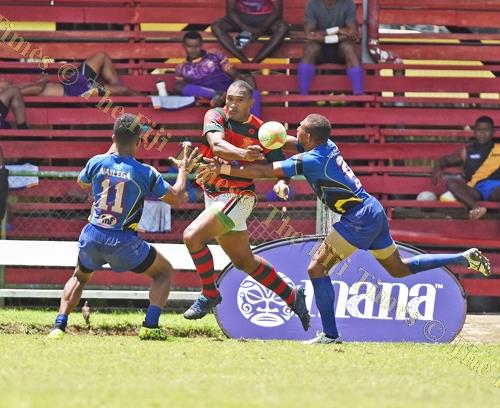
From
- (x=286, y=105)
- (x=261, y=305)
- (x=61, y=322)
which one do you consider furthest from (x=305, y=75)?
(x=61, y=322)

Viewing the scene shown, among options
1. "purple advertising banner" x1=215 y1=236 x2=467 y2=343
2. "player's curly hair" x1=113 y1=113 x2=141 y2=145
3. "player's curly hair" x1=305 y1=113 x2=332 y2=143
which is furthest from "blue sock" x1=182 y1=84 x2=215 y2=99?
"player's curly hair" x1=113 y1=113 x2=141 y2=145

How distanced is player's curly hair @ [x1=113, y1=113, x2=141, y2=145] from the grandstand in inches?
178

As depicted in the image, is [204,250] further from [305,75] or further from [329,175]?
[305,75]

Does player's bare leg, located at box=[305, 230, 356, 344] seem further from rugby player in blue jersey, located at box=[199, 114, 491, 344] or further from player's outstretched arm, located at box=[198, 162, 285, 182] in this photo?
player's outstretched arm, located at box=[198, 162, 285, 182]

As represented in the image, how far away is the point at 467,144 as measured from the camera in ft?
47.9

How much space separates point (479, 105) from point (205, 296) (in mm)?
6643

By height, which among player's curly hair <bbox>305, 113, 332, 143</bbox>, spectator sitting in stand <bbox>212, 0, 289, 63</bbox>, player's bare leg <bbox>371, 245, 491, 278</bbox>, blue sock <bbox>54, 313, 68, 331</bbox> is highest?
spectator sitting in stand <bbox>212, 0, 289, 63</bbox>

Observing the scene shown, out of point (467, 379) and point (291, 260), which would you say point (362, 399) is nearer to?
point (467, 379)

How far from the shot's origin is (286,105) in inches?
589

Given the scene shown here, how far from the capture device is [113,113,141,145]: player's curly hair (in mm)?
9469

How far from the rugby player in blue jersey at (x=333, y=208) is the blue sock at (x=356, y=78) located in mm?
4601

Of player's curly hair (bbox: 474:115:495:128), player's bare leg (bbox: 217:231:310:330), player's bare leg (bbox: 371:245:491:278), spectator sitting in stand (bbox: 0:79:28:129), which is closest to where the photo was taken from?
player's bare leg (bbox: 371:245:491:278)

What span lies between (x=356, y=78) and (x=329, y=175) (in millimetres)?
5017

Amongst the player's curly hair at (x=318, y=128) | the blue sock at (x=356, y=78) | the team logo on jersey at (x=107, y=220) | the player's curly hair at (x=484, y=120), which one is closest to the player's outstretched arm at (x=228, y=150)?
the player's curly hair at (x=318, y=128)
